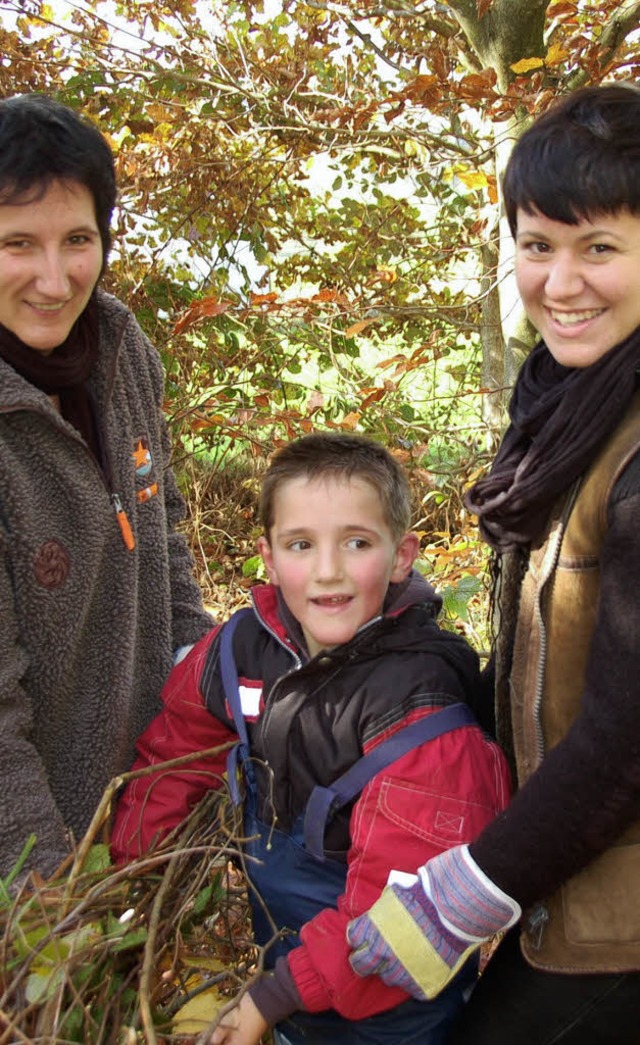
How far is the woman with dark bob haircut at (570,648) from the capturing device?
1.46m

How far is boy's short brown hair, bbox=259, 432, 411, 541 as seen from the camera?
2.08 m

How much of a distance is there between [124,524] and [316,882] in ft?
2.84

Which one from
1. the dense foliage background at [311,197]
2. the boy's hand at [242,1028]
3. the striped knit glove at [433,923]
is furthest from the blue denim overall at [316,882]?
the dense foliage background at [311,197]

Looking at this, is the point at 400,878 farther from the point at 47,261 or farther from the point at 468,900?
the point at 47,261

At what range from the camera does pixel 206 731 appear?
220 centimetres

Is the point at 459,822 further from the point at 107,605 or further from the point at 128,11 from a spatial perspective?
the point at 128,11

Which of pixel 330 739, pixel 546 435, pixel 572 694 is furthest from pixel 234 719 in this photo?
pixel 546 435

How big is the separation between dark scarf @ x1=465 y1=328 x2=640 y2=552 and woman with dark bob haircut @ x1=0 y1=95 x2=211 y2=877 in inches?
33.3

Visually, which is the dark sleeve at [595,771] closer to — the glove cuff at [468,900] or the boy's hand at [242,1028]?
the glove cuff at [468,900]

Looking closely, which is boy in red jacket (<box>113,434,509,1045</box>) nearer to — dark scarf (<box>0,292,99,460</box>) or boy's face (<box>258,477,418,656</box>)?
boy's face (<box>258,477,418,656</box>)

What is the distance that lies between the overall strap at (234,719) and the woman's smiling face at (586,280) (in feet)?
3.14

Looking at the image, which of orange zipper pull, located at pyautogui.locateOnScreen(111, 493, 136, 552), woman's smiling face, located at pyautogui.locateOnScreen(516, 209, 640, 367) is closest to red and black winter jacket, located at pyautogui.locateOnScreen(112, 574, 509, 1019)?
orange zipper pull, located at pyautogui.locateOnScreen(111, 493, 136, 552)

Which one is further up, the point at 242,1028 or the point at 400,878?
the point at 400,878

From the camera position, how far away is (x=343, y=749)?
1881 mm
